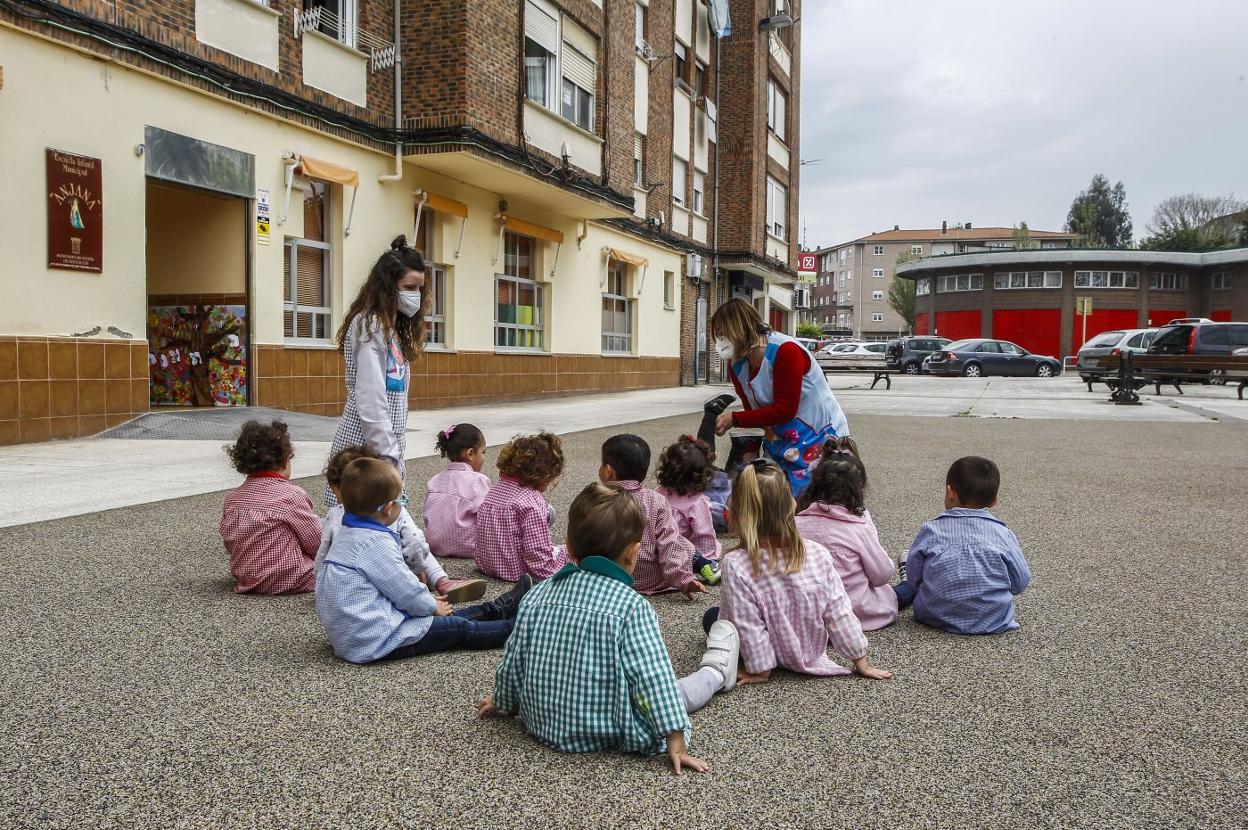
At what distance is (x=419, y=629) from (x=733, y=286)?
29559 millimetres

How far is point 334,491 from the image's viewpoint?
4.25 m

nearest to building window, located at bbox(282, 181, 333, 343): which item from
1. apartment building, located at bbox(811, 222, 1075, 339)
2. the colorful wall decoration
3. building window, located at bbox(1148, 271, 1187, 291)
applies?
the colorful wall decoration

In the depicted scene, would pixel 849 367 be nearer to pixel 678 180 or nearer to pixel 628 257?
pixel 678 180

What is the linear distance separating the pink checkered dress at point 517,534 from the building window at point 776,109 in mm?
29578

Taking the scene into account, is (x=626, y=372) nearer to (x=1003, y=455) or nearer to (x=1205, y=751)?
(x=1003, y=455)

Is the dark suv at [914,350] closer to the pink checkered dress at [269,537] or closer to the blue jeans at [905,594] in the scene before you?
the blue jeans at [905,594]

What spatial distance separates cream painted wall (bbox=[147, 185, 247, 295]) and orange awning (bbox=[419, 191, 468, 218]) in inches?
143

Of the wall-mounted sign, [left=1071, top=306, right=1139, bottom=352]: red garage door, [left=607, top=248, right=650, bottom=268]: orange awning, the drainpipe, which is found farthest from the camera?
[left=1071, top=306, right=1139, bottom=352]: red garage door

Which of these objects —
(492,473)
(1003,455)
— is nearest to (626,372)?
(1003,455)

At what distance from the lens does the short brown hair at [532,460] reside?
4.71 metres

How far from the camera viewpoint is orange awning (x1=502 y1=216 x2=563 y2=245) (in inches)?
720

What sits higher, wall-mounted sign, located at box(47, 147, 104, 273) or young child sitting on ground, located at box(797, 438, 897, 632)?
wall-mounted sign, located at box(47, 147, 104, 273)

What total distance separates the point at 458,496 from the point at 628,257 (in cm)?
1897

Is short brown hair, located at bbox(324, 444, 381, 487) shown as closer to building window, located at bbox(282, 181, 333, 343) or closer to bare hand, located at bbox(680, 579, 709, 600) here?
bare hand, located at bbox(680, 579, 709, 600)
